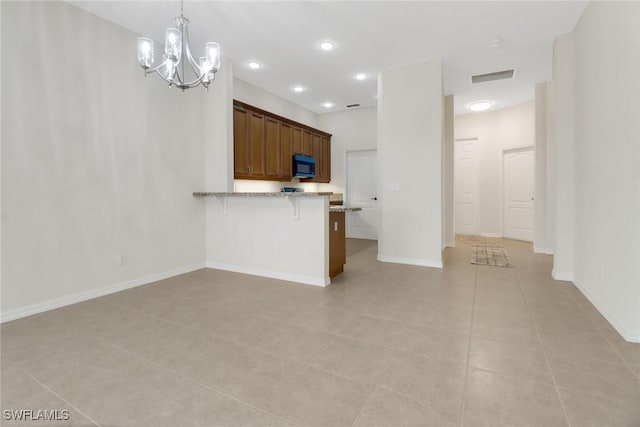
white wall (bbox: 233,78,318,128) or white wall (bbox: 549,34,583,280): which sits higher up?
white wall (bbox: 233,78,318,128)

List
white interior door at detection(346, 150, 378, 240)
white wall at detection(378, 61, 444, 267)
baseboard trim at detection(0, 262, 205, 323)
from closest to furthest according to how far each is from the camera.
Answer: baseboard trim at detection(0, 262, 205, 323) < white wall at detection(378, 61, 444, 267) < white interior door at detection(346, 150, 378, 240)

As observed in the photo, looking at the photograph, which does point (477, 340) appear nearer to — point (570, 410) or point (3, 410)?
point (570, 410)

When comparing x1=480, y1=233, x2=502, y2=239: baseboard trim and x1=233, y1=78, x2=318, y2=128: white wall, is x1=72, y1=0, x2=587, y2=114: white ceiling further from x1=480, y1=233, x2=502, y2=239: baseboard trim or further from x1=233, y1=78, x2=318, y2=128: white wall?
x1=480, y1=233, x2=502, y2=239: baseboard trim

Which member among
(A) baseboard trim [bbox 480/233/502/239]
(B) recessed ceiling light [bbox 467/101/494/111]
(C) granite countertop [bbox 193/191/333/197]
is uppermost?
(B) recessed ceiling light [bbox 467/101/494/111]

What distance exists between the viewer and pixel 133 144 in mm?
3512

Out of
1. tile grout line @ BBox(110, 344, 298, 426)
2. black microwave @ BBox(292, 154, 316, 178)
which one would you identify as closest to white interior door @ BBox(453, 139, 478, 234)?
black microwave @ BBox(292, 154, 316, 178)

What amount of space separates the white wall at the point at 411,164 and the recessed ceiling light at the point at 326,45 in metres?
1.17

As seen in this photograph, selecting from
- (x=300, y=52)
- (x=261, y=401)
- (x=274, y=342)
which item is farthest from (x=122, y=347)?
(x=300, y=52)

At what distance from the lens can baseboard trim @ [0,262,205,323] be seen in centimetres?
262

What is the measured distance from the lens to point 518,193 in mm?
6875

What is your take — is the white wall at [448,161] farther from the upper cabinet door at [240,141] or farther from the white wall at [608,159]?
the upper cabinet door at [240,141]

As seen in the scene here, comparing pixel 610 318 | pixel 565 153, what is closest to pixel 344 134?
pixel 565 153

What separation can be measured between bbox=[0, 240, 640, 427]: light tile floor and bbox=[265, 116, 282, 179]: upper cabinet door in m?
2.82

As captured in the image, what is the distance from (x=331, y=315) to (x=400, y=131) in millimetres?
3163
